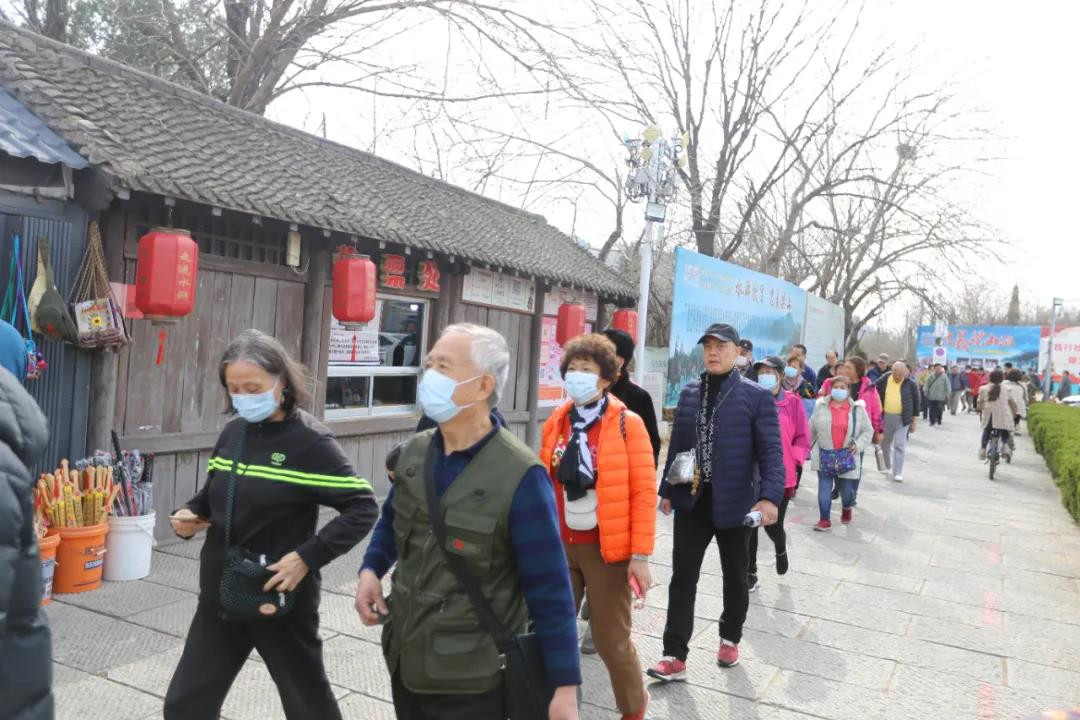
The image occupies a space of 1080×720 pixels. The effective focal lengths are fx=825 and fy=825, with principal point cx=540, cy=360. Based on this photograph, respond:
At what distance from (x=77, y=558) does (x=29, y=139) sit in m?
2.73

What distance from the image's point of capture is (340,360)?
8.41 m

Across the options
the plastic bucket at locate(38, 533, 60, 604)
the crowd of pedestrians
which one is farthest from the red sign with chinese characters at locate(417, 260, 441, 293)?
the crowd of pedestrians

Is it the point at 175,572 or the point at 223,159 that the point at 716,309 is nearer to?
the point at 223,159

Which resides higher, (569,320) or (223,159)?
(223,159)

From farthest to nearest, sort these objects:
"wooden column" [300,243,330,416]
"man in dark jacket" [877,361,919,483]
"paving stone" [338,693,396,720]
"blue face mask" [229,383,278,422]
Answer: "man in dark jacket" [877,361,919,483], "wooden column" [300,243,330,416], "paving stone" [338,693,396,720], "blue face mask" [229,383,278,422]

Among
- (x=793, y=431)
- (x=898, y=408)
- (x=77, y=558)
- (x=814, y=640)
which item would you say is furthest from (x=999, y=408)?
(x=77, y=558)

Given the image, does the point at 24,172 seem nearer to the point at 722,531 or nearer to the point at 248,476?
the point at 248,476

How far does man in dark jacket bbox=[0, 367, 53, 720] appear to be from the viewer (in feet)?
4.38

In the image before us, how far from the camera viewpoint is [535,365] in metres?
11.9

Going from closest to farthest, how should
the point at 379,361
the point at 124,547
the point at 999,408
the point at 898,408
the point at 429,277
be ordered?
1. the point at 124,547
2. the point at 379,361
3. the point at 429,277
4. the point at 898,408
5. the point at 999,408

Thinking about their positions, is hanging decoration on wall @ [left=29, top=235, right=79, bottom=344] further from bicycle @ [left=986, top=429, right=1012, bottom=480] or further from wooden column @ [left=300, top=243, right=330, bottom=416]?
bicycle @ [left=986, top=429, right=1012, bottom=480]

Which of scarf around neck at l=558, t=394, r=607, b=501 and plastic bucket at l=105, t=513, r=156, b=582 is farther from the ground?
scarf around neck at l=558, t=394, r=607, b=501

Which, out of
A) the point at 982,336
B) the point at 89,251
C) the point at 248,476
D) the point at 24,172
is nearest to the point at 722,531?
the point at 248,476

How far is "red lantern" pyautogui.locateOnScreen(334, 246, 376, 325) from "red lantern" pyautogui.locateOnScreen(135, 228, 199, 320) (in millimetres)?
1842
